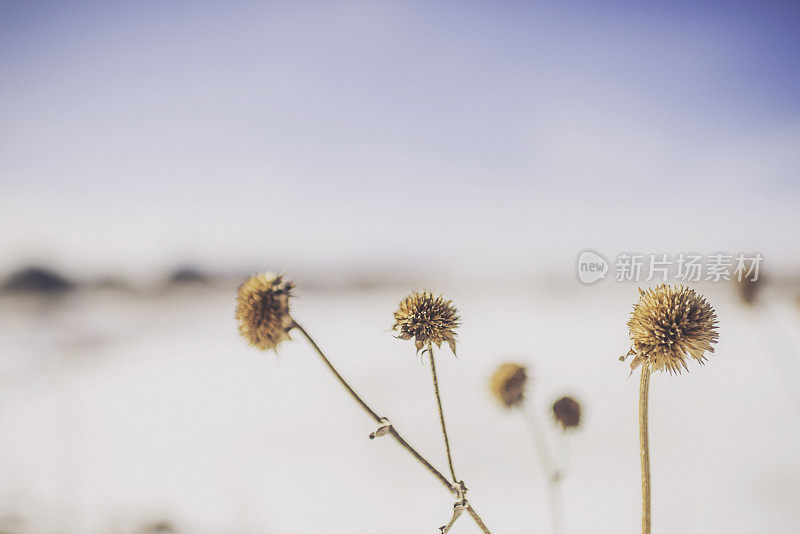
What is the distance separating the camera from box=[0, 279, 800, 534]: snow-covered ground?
54.5 inches

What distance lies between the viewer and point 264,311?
1.49 ft

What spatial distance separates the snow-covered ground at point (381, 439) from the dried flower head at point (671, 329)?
0.37m

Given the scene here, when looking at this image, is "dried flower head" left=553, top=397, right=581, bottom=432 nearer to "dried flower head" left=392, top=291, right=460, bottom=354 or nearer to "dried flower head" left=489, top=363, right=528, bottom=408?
"dried flower head" left=489, top=363, right=528, bottom=408

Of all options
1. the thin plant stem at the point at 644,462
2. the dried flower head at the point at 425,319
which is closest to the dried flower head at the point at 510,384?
the dried flower head at the point at 425,319

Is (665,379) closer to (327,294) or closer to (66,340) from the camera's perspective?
(327,294)

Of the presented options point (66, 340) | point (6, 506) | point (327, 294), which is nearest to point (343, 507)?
point (6, 506)

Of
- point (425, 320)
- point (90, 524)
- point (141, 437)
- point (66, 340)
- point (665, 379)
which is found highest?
point (66, 340)

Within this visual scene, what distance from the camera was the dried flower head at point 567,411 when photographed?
0.74 m

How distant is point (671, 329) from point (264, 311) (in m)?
0.40

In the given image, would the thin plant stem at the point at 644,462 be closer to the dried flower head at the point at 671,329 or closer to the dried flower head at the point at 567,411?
the dried flower head at the point at 671,329

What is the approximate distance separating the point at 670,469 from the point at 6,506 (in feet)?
7.33

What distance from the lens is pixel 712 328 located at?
0.44 m

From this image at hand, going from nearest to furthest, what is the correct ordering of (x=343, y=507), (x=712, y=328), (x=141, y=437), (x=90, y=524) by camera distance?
1. (x=712, y=328)
2. (x=90, y=524)
3. (x=343, y=507)
4. (x=141, y=437)

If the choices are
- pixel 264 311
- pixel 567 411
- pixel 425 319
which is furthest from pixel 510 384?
pixel 264 311
